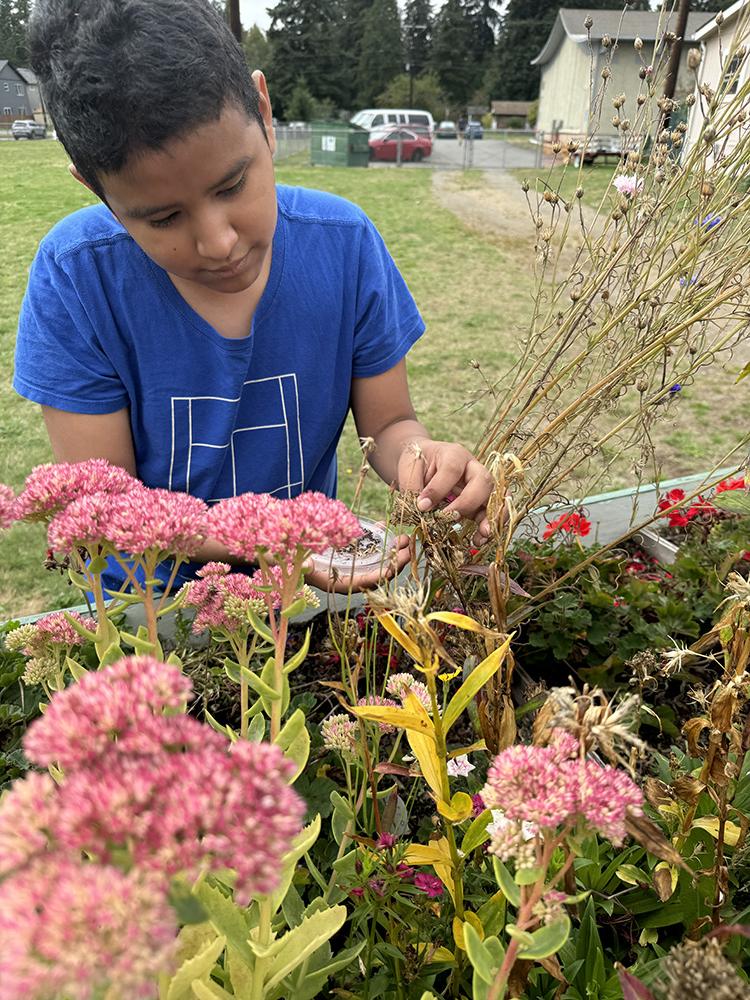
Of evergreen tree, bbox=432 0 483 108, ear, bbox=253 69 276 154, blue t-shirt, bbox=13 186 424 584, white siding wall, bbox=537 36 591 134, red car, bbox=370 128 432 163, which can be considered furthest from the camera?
evergreen tree, bbox=432 0 483 108

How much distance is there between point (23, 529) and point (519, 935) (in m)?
3.23

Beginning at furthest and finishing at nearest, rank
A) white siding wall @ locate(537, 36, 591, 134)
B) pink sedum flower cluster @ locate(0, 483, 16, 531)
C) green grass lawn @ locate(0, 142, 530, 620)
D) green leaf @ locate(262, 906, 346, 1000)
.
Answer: white siding wall @ locate(537, 36, 591, 134) < green grass lawn @ locate(0, 142, 530, 620) < pink sedum flower cluster @ locate(0, 483, 16, 531) < green leaf @ locate(262, 906, 346, 1000)

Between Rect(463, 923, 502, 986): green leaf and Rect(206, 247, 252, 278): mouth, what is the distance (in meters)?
0.94

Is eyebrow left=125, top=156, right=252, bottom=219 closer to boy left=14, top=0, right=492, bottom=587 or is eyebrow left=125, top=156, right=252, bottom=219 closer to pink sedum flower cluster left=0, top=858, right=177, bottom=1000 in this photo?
boy left=14, top=0, right=492, bottom=587

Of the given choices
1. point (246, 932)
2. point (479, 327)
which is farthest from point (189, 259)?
point (479, 327)

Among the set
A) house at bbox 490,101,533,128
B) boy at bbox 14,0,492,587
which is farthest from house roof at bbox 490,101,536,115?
boy at bbox 14,0,492,587

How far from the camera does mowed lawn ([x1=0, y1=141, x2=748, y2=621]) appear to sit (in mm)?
3217

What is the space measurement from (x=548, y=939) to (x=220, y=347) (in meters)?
1.32

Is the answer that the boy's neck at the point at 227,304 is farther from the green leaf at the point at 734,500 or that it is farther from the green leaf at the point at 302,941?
the green leaf at the point at 302,941

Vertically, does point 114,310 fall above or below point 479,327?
above

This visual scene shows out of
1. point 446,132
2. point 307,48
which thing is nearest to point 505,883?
point 446,132

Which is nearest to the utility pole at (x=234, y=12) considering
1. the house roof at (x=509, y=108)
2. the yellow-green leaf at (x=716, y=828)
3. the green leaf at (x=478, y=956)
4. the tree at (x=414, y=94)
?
the yellow-green leaf at (x=716, y=828)

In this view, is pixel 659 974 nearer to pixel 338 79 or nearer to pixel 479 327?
pixel 479 327

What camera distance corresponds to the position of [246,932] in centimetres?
57
